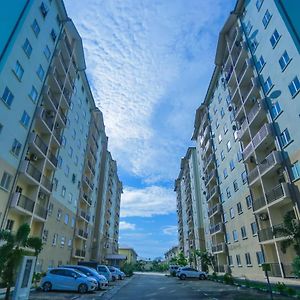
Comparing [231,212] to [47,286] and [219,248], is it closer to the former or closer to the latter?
[219,248]

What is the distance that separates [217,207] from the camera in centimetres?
4469

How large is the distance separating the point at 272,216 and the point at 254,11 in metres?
22.6

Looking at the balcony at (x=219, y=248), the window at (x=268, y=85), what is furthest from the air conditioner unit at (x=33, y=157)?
the balcony at (x=219, y=248)

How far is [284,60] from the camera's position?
997 inches

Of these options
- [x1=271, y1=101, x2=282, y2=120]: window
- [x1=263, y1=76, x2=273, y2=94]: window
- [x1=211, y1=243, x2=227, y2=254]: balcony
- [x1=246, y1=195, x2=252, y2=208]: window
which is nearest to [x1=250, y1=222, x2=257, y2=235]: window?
[x1=246, y1=195, x2=252, y2=208]: window

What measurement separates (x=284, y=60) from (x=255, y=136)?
8.32m

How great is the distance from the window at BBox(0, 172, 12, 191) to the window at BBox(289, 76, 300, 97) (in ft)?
81.1

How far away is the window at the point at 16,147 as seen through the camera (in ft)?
79.0

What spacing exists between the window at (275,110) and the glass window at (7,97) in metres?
23.9

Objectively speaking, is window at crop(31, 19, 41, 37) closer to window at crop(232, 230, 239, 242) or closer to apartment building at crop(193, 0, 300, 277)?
apartment building at crop(193, 0, 300, 277)

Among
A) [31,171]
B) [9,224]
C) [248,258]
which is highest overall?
[31,171]

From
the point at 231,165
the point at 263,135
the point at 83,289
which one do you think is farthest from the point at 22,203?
the point at 231,165

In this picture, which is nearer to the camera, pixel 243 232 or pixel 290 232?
pixel 290 232

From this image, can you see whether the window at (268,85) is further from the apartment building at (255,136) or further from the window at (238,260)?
the window at (238,260)
